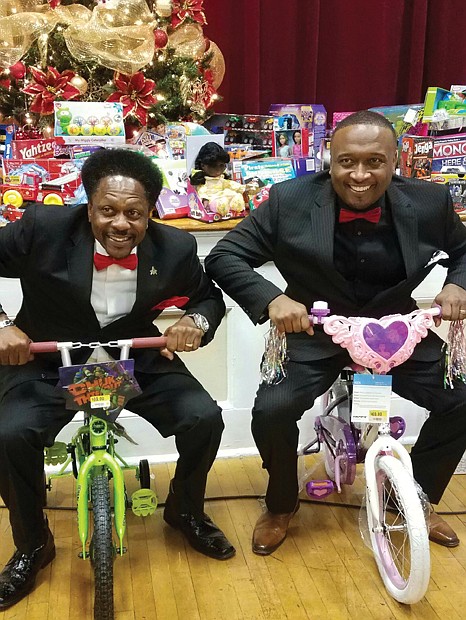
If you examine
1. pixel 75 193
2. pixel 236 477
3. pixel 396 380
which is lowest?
pixel 236 477

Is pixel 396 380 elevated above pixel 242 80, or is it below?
below

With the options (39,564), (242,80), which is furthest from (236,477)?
(242,80)

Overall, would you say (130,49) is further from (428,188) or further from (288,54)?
(428,188)

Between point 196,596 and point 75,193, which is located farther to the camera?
point 75,193

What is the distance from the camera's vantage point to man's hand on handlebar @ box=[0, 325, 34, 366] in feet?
5.90

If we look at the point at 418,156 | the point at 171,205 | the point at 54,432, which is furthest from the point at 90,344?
the point at 418,156

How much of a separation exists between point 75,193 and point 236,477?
1215mm

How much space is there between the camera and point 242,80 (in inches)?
134

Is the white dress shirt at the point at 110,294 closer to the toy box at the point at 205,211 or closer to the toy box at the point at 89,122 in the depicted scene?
the toy box at the point at 205,211

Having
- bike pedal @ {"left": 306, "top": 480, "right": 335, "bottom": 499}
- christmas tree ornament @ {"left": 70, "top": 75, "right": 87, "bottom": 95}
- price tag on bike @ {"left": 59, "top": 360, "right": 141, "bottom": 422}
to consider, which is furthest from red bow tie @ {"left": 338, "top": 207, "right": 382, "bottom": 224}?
christmas tree ornament @ {"left": 70, "top": 75, "right": 87, "bottom": 95}

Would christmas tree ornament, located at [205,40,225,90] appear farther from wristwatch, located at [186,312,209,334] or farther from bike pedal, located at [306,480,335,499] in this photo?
bike pedal, located at [306,480,335,499]

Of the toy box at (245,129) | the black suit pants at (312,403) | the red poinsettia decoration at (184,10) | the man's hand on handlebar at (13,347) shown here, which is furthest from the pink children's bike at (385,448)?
the red poinsettia decoration at (184,10)

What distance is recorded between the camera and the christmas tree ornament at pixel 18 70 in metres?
2.66

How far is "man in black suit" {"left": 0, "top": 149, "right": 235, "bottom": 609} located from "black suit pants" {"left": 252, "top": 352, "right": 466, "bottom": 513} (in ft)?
0.56
